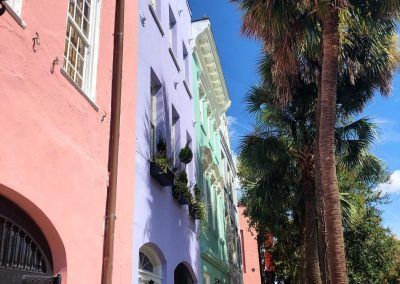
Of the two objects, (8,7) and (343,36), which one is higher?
(343,36)

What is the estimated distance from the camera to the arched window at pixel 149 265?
757cm

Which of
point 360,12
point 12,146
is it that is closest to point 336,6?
point 360,12

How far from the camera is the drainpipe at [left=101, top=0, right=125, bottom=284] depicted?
5.55 metres

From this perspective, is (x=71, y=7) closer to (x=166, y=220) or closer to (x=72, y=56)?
(x=72, y=56)

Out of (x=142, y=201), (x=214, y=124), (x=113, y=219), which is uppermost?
(x=214, y=124)

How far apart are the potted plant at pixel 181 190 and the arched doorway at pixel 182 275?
148cm

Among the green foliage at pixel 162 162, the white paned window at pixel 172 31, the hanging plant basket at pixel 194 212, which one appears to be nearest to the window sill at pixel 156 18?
the white paned window at pixel 172 31

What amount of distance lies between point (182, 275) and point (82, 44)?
20.2ft

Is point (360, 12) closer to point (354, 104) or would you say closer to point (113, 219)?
point (354, 104)

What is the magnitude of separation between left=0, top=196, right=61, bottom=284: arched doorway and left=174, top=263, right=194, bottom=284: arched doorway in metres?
5.41

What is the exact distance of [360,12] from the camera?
9.41 meters

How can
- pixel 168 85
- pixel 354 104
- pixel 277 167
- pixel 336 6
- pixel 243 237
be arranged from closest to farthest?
pixel 336 6
pixel 168 85
pixel 354 104
pixel 277 167
pixel 243 237

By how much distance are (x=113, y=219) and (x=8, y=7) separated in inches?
117

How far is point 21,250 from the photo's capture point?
416 centimetres
